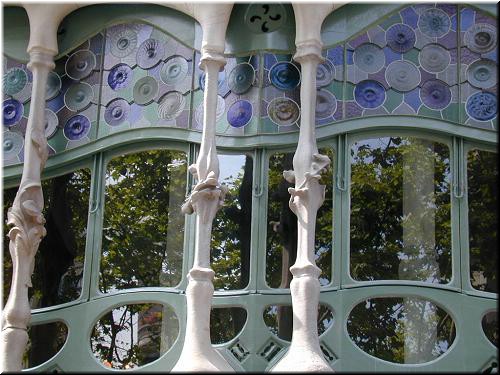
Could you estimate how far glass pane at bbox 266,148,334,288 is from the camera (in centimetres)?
1401

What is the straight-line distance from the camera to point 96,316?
46.8 feet

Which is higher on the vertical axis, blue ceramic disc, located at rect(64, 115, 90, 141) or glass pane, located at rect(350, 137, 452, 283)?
blue ceramic disc, located at rect(64, 115, 90, 141)

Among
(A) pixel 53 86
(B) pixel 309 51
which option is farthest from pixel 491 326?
(A) pixel 53 86

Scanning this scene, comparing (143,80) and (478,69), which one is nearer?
(478,69)

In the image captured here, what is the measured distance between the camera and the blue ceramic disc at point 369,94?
14.4m

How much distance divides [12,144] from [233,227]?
2939mm

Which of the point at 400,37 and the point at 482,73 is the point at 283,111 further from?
the point at 482,73

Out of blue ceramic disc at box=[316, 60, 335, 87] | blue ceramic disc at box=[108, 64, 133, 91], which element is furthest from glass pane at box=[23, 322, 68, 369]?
blue ceramic disc at box=[316, 60, 335, 87]

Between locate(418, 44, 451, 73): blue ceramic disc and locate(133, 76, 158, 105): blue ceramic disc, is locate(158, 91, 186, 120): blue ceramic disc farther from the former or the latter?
locate(418, 44, 451, 73): blue ceramic disc

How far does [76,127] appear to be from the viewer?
49.6 feet

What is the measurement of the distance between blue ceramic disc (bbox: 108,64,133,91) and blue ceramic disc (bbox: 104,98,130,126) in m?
0.19

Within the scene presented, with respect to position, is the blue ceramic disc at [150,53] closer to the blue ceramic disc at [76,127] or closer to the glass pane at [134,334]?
the blue ceramic disc at [76,127]

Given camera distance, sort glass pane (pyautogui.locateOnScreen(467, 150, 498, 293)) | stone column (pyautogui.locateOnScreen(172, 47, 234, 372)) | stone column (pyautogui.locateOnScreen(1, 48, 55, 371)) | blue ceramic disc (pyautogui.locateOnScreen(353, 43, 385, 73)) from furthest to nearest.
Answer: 1. blue ceramic disc (pyautogui.locateOnScreen(353, 43, 385, 73))
2. stone column (pyautogui.locateOnScreen(1, 48, 55, 371))
3. glass pane (pyautogui.locateOnScreen(467, 150, 498, 293))
4. stone column (pyautogui.locateOnScreen(172, 47, 234, 372))

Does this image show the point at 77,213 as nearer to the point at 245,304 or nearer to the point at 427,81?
the point at 245,304
